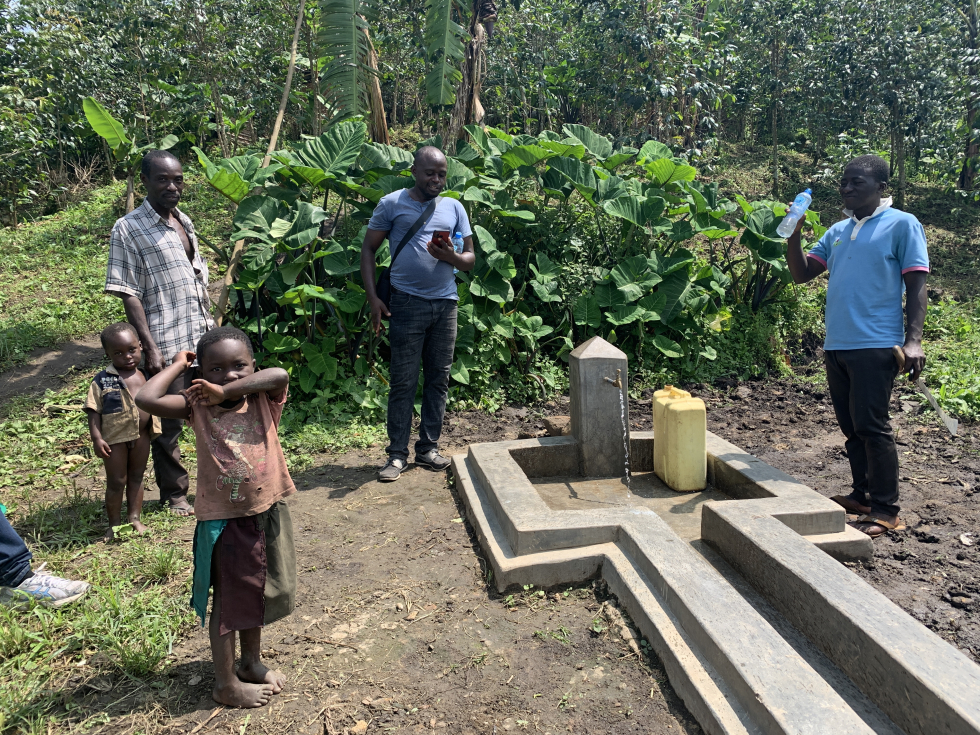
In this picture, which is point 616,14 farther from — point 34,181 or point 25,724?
point 25,724

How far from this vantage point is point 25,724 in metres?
2.40

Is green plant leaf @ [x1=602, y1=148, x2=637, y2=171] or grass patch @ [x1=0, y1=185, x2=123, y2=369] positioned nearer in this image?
grass patch @ [x1=0, y1=185, x2=123, y2=369]

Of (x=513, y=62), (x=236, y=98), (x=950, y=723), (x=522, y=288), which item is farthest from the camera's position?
(x=513, y=62)

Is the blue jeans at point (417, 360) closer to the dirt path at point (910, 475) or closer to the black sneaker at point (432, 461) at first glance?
the black sneaker at point (432, 461)

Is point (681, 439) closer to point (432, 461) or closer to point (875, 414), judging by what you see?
point (875, 414)

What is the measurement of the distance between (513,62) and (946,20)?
753 cm

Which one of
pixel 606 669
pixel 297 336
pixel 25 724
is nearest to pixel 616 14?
pixel 297 336

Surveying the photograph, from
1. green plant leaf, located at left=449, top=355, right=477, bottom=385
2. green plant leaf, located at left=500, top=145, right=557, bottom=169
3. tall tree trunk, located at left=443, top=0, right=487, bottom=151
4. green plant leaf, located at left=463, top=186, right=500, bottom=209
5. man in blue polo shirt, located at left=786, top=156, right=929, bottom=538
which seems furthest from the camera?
tall tree trunk, located at left=443, top=0, right=487, bottom=151

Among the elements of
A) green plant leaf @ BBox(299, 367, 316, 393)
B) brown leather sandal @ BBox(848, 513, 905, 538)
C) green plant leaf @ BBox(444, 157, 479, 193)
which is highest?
green plant leaf @ BBox(444, 157, 479, 193)

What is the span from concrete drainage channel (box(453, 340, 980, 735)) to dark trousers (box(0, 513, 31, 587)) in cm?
210

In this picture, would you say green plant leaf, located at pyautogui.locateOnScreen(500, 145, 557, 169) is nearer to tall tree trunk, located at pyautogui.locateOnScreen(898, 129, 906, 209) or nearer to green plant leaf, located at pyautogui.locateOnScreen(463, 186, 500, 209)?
green plant leaf, located at pyautogui.locateOnScreen(463, 186, 500, 209)

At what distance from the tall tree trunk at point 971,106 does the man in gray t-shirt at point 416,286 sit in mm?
9438

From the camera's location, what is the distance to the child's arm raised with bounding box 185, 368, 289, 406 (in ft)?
7.52

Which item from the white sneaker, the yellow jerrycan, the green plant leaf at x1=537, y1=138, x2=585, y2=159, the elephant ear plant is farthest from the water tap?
the green plant leaf at x1=537, y1=138, x2=585, y2=159
